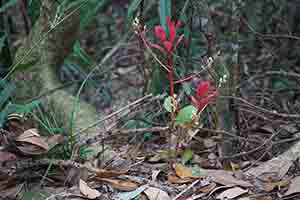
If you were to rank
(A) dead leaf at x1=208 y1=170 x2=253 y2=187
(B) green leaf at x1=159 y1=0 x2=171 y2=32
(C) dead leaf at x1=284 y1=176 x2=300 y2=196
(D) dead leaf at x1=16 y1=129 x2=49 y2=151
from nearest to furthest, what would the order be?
(C) dead leaf at x1=284 y1=176 x2=300 y2=196
(A) dead leaf at x1=208 y1=170 x2=253 y2=187
(D) dead leaf at x1=16 y1=129 x2=49 y2=151
(B) green leaf at x1=159 y1=0 x2=171 y2=32

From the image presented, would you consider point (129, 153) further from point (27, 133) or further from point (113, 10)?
point (113, 10)

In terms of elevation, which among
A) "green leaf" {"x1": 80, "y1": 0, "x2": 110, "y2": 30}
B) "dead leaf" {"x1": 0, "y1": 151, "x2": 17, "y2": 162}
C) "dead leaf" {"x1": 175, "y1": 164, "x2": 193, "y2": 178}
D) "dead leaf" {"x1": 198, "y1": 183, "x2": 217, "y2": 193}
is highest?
"green leaf" {"x1": 80, "y1": 0, "x2": 110, "y2": 30}

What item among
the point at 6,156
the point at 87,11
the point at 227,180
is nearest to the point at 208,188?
the point at 227,180

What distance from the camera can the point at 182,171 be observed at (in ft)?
5.35

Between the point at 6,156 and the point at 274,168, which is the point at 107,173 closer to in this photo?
the point at 6,156

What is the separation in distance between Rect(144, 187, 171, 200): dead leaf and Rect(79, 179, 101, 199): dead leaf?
0.14 metres

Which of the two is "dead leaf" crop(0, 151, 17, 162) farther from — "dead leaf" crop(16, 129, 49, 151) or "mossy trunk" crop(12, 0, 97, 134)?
"mossy trunk" crop(12, 0, 97, 134)

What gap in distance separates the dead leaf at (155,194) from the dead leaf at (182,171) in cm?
11

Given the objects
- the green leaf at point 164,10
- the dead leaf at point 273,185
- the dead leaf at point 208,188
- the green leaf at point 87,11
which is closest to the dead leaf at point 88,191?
the dead leaf at point 208,188

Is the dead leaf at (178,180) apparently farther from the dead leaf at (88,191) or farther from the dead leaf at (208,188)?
the dead leaf at (88,191)

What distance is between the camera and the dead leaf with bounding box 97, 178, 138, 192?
156 cm

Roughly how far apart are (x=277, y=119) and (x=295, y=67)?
3.96 feet

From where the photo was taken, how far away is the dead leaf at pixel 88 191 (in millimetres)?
1513

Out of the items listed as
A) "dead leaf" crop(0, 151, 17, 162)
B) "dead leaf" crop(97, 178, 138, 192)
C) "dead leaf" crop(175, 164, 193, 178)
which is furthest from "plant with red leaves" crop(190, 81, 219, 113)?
"dead leaf" crop(0, 151, 17, 162)
